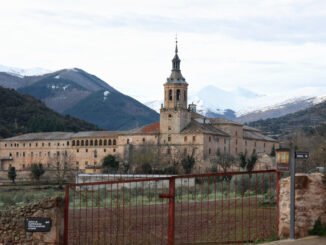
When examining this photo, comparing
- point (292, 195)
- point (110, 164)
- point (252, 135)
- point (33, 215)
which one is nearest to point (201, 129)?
point (252, 135)

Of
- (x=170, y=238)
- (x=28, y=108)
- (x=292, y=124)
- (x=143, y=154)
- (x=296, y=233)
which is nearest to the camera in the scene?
(x=296, y=233)

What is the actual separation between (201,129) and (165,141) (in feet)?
15.5

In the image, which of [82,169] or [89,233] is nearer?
[89,233]

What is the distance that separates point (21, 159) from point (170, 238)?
262 feet

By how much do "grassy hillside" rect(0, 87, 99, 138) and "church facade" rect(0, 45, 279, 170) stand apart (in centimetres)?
2188

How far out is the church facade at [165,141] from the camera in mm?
81062

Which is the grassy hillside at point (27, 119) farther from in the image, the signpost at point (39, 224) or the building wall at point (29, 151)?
the signpost at point (39, 224)

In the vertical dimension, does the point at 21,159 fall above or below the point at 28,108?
below

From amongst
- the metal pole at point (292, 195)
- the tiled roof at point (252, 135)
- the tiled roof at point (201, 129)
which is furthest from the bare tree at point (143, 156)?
the metal pole at point (292, 195)

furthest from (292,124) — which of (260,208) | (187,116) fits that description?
(260,208)

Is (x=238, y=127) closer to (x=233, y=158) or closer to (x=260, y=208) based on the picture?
(x=233, y=158)

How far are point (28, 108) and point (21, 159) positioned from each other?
161 ft

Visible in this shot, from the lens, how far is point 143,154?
78.4 m

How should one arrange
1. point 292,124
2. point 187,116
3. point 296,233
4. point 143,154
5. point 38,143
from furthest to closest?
point 292,124
point 38,143
point 187,116
point 143,154
point 296,233
